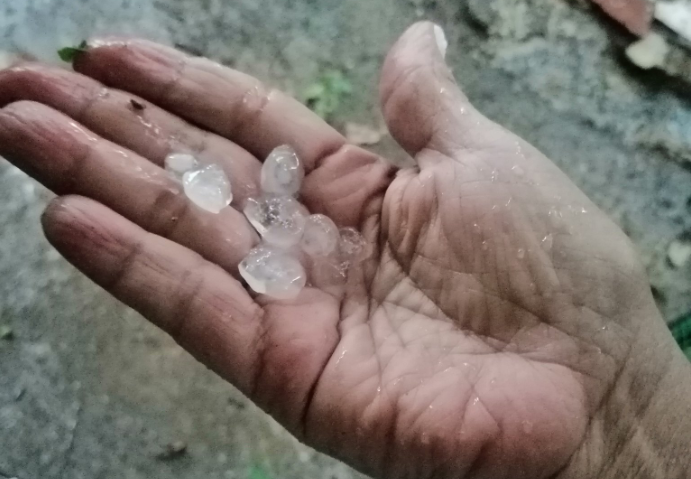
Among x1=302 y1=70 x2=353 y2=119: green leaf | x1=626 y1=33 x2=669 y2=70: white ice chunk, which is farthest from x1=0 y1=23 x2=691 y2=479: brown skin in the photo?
x1=626 y1=33 x2=669 y2=70: white ice chunk

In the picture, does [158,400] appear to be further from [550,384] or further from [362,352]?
[550,384]

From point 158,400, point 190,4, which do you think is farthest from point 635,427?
point 190,4

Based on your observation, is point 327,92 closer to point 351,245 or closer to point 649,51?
point 351,245

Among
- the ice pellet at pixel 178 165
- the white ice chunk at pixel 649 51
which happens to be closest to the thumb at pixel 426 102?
the ice pellet at pixel 178 165

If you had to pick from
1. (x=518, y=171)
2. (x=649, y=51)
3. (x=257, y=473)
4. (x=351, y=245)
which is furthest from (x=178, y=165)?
(x=649, y=51)

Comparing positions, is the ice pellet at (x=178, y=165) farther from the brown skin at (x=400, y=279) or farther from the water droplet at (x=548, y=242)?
the water droplet at (x=548, y=242)

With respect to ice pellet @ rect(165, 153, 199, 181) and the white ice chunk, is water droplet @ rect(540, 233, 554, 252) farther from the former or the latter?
the white ice chunk

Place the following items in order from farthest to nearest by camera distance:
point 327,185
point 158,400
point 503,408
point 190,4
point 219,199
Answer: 1. point 190,4
2. point 158,400
3. point 327,185
4. point 219,199
5. point 503,408
